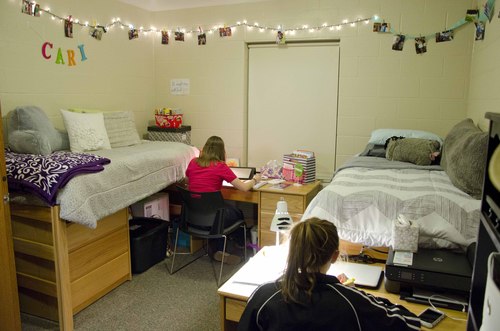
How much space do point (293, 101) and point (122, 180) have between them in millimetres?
1900

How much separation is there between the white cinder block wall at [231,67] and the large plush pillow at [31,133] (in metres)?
0.23

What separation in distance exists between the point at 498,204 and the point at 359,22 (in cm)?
306

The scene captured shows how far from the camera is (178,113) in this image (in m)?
4.37

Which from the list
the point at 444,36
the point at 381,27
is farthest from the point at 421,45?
the point at 381,27

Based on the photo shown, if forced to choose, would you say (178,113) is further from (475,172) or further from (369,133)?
(475,172)

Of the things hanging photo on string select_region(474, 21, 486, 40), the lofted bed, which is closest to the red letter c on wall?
the lofted bed

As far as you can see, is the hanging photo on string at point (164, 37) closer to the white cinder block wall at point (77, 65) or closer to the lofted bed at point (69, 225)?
the white cinder block wall at point (77, 65)

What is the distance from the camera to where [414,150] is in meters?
3.08

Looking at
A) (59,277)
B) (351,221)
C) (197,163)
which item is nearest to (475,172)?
(351,221)

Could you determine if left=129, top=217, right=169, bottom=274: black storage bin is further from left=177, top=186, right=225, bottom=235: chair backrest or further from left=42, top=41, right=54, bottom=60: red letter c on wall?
left=42, top=41, right=54, bottom=60: red letter c on wall

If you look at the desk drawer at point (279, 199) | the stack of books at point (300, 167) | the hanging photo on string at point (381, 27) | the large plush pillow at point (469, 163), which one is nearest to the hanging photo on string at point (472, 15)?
the hanging photo on string at point (381, 27)

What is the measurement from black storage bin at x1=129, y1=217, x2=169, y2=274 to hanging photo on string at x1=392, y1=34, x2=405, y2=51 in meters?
2.50

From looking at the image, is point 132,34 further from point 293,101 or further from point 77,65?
point 293,101

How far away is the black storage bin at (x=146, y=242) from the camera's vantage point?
331cm
